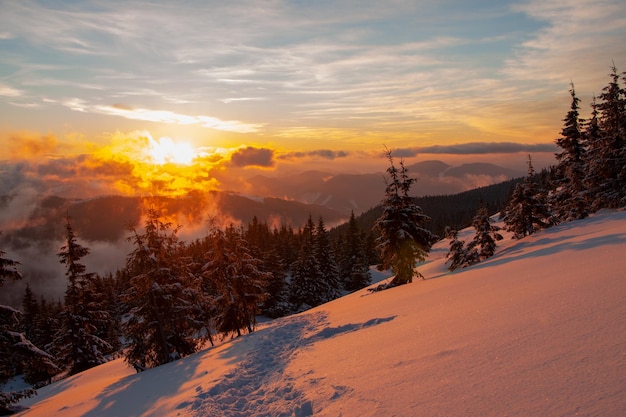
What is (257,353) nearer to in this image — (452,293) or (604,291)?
(452,293)

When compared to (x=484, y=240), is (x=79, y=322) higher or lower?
higher

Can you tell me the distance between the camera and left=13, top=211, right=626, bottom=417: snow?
207 inches

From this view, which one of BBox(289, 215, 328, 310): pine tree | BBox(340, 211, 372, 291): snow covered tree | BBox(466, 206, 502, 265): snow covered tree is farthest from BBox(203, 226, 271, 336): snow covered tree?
BBox(340, 211, 372, 291): snow covered tree

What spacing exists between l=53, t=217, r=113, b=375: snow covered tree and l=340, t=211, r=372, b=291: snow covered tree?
130ft

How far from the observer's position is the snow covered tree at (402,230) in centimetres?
2581

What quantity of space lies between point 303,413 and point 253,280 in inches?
835

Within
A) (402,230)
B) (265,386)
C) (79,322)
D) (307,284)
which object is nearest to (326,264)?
(307,284)

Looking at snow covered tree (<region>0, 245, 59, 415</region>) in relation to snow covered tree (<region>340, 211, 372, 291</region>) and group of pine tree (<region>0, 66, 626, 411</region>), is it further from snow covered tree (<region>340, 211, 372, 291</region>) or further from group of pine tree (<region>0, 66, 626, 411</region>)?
snow covered tree (<region>340, 211, 372, 291</region>)

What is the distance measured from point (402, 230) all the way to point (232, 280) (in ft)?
45.2

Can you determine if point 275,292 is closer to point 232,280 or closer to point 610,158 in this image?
point 232,280

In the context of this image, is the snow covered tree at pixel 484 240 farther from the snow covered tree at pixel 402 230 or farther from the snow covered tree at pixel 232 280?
the snow covered tree at pixel 232 280

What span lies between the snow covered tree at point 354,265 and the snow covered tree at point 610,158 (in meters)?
36.4

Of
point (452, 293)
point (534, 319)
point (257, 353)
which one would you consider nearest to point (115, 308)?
point (257, 353)

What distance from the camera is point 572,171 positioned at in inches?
1196
